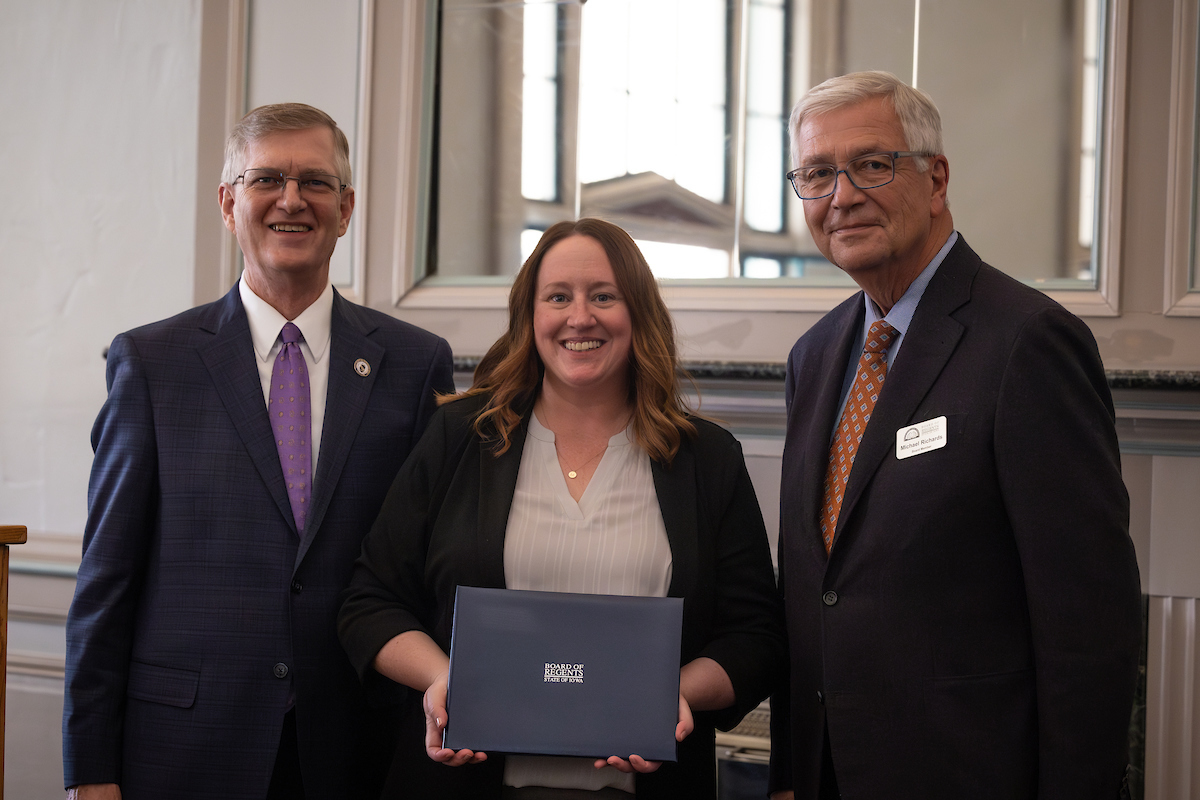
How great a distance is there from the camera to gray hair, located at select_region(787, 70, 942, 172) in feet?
5.30

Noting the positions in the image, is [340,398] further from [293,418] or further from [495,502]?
[495,502]

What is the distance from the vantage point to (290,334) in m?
1.93

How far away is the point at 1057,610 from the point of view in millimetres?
1379

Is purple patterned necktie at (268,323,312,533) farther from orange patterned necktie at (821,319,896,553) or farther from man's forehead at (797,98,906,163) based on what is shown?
man's forehead at (797,98,906,163)

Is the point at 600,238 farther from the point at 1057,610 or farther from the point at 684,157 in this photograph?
the point at 684,157

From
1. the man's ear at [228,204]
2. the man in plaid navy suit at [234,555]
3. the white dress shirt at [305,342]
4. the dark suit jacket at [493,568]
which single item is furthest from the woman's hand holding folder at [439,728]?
the man's ear at [228,204]

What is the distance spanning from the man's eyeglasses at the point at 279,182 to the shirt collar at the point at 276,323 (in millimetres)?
204

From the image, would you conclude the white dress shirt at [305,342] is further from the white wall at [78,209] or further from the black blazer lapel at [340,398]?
the white wall at [78,209]

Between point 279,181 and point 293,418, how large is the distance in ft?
1.54

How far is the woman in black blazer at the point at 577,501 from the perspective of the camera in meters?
1.69

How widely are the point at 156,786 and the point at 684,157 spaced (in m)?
2.16

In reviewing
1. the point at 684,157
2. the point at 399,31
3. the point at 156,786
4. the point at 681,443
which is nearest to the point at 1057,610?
Result: the point at 681,443

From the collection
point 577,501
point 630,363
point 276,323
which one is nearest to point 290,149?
point 276,323

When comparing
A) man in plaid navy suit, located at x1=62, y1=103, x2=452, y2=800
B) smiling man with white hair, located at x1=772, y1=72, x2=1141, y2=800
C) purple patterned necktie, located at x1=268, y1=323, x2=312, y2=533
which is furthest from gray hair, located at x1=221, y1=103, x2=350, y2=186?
smiling man with white hair, located at x1=772, y1=72, x2=1141, y2=800
